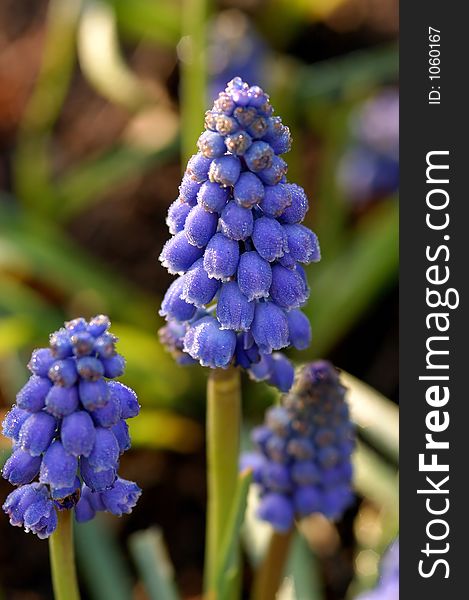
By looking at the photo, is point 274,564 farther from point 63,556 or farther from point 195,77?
point 195,77

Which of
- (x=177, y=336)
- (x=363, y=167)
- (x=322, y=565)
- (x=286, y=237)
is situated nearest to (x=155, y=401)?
(x=322, y=565)

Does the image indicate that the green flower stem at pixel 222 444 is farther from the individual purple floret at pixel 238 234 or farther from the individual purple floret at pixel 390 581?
the individual purple floret at pixel 390 581

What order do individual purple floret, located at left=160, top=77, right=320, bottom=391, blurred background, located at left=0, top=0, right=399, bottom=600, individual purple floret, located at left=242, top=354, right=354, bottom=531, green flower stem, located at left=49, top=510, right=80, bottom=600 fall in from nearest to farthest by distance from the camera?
individual purple floret, located at left=160, top=77, right=320, bottom=391 → green flower stem, located at left=49, top=510, right=80, bottom=600 → individual purple floret, located at left=242, top=354, right=354, bottom=531 → blurred background, located at left=0, top=0, right=399, bottom=600

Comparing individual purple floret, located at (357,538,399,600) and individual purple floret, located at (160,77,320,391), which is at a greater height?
individual purple floret, located at (160,77,320,391)

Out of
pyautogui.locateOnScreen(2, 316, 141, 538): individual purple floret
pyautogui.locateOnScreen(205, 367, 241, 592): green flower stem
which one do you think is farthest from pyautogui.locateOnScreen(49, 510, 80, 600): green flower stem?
pyautogui.locateOnScreen(205, 367, 241, 592): green flower stem

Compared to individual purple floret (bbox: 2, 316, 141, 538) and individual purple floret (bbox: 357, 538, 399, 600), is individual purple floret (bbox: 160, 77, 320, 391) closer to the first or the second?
individual purple floret (bbox: 2, 316, 141, 538)
